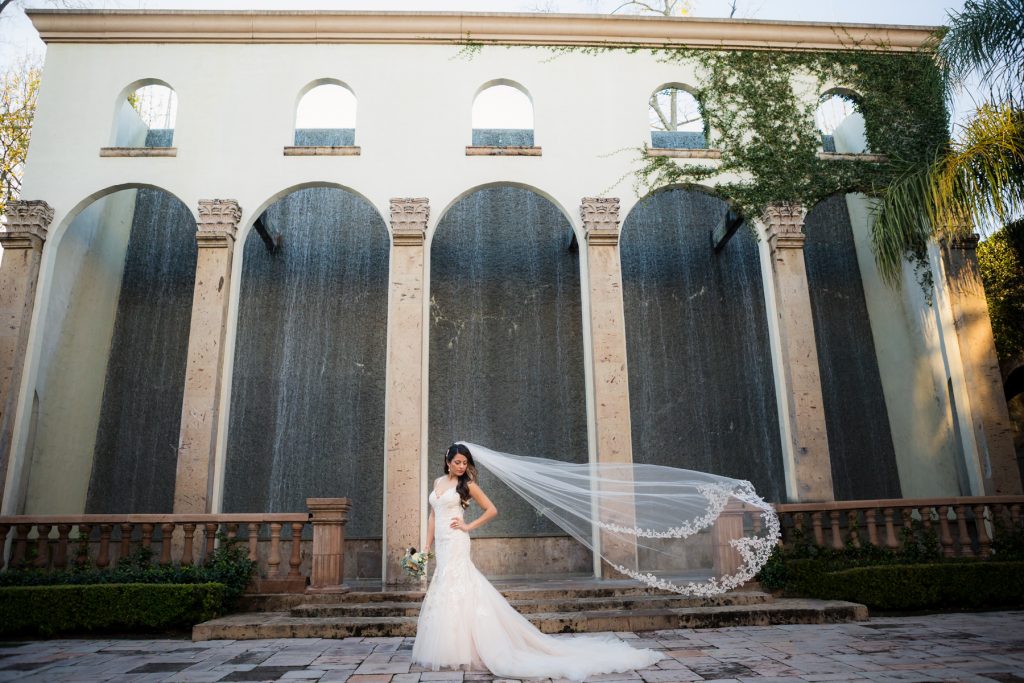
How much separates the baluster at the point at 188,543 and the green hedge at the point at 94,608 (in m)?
1.30

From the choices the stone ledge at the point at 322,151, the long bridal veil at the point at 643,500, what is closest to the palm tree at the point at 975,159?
the long bridal veil at the point at 643,500

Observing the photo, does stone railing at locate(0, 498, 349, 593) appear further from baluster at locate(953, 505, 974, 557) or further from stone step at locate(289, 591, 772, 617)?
baluster at locate(953, 505, 974, 557)

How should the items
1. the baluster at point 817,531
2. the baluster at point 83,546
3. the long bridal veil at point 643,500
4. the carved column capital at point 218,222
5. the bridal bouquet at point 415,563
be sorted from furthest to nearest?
the carved column capital at point 218,222 → the baluster at point 817,531 → the baluster at point 83,546 → the long bridal veil at point 643,500 → the bridal bouquet at point 415,563

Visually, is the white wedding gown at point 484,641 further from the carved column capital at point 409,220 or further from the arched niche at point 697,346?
the arched niche at point 697,346

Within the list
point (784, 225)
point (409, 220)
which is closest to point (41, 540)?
point (409, 220)

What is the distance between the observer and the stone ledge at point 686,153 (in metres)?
13.5

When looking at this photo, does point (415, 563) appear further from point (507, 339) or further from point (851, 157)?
point (851, 157)

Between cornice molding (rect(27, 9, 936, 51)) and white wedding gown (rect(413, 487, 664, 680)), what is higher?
cornice molding (rect(27, 9, 936, 51))

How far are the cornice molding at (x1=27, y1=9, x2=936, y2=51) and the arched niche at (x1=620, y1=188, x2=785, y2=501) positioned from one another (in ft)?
11.4

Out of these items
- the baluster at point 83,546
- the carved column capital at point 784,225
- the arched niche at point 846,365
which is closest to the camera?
the baluster at point 83,546

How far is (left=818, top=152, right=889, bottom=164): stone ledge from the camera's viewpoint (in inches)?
539

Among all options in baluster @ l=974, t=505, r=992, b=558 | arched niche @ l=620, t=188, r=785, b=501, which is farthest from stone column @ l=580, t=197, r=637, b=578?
baluster @ l=974, t=505, r=992, b=558

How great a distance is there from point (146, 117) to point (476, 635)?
17.6 meters

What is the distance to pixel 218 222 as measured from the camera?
12.6m
